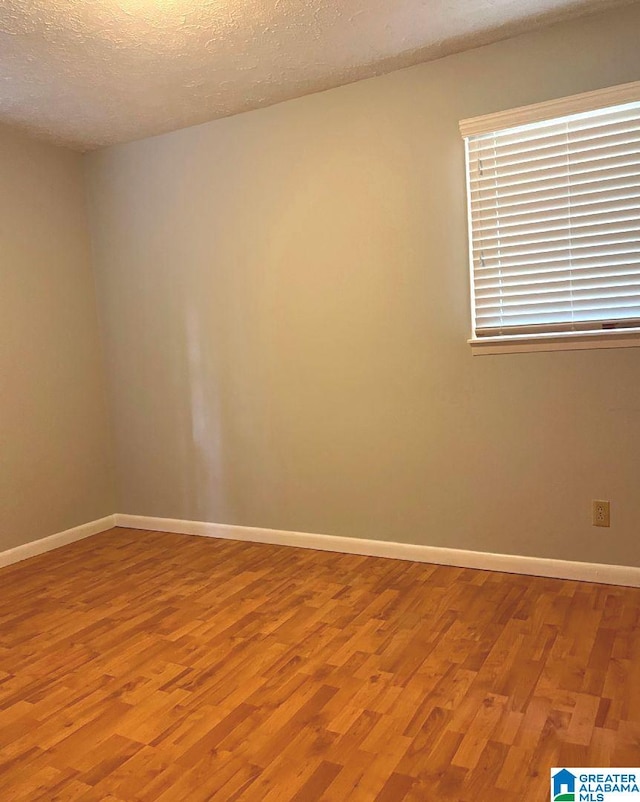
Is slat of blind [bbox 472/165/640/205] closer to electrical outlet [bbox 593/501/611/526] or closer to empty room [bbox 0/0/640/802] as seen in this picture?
empty room [bbox 0/0/640/802]

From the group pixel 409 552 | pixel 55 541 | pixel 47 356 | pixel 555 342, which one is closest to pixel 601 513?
pixel 555 342

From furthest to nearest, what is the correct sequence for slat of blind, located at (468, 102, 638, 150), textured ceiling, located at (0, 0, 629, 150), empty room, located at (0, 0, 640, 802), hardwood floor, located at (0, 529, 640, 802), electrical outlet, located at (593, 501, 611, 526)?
electrical outlet, located at (593, 501, 611, 526)
slat of blind, located at (468, 102, 638, 150)
textured ceiling, located at (0, 0, 629, 150)
empty room, located at (0, 0, 640, 802)
hardwood floor, located at (0, 529, 640, 802)

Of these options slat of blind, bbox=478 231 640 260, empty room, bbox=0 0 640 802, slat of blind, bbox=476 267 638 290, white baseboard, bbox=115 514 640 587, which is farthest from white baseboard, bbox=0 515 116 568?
slat of blind, bbox=478 231 640 260

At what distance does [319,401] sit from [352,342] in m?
0.39

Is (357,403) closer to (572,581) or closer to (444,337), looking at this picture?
(444,337)

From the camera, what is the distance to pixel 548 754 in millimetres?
1917

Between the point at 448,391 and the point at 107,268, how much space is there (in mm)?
2482

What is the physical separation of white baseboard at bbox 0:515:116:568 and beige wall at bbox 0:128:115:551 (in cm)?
4

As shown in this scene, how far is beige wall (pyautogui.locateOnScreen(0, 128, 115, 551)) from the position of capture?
13.2 ft

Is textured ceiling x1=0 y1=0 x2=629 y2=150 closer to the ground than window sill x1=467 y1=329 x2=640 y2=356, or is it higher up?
higher up

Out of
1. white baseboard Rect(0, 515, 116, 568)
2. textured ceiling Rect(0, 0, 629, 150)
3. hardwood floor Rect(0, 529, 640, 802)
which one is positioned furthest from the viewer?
white baseboard Rect(0, 515, 116, 568)

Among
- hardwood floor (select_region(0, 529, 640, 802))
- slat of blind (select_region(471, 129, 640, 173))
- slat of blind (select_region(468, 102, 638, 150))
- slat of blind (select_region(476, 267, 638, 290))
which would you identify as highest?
slat of blind (select_region(468, 102, 638, 150))

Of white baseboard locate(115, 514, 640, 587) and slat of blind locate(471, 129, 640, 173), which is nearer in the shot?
slat of blind locate(471, 129, 640, 173)

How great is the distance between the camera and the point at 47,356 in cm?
427
